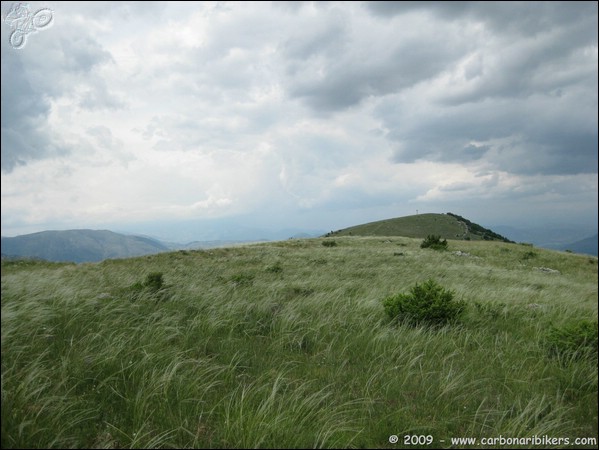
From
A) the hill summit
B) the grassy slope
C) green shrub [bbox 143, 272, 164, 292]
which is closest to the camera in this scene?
green shrub [bbox 143, 272, 164, 292]

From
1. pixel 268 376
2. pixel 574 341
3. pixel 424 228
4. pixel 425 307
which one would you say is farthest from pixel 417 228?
pixel 268 376

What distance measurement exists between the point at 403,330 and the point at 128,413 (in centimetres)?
471

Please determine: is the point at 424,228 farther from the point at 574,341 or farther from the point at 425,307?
the point at 574,341

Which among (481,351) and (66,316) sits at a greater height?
(66,316)

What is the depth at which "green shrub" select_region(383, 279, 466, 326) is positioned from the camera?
23.7 feet

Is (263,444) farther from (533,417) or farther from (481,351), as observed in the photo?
(481,351)

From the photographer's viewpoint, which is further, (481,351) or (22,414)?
(481,351)

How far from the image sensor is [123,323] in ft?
18.6

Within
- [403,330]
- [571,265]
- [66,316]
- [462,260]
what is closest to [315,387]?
[403,330]

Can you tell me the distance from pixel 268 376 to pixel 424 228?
370ft

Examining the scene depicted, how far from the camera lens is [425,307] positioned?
744 centimetres

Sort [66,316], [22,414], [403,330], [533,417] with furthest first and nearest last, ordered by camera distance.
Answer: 1. [403,330]
2. [66,316]
3. [533,417]
4. [22,414]

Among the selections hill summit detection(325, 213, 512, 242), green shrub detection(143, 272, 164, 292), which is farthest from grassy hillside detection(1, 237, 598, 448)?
hill summit detection(325, 213, 512, 242)

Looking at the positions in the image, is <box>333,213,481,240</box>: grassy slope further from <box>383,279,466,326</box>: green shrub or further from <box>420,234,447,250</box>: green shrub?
<box>383,279,466,326</box>: green shrub
